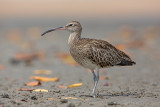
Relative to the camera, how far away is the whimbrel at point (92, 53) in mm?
8656

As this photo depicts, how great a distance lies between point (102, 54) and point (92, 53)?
0.91 ft

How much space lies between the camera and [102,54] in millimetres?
8867

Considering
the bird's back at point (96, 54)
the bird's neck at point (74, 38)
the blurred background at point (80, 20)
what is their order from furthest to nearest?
the blurred background at point (80, 20) → the bird's neck at point (74, 38) → the bird's back at point (96, 54)

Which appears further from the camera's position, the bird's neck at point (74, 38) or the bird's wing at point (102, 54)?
the bird's neck at point (74, 38)

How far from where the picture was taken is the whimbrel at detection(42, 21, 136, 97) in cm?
866

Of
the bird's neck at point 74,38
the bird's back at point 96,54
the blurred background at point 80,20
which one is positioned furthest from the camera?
the blurred background at point 80,20

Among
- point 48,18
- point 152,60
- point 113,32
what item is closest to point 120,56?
point 152,60

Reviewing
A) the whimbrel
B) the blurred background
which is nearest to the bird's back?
the whimbrel

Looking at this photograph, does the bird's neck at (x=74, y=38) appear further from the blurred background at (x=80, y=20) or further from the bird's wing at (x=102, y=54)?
the blurred background at (x=80, y=20)

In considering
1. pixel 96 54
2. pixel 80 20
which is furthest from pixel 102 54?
pixel 80 20

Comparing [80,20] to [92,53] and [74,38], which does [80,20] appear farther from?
[92,53]

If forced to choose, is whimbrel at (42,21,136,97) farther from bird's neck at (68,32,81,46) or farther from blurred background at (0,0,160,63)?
blurred background at (0,0,160,63)

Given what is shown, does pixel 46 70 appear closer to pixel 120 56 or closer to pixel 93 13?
pixel 120 56

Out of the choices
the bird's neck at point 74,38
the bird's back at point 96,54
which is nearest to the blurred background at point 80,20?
the bird's neck at point 74,38
